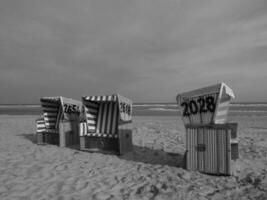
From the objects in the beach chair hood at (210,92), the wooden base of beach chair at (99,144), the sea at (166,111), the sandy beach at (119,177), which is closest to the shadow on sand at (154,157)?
the sandy beach at (119,177)

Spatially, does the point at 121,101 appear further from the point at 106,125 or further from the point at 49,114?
the point at 49,114

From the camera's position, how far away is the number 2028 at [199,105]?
13.7 ft

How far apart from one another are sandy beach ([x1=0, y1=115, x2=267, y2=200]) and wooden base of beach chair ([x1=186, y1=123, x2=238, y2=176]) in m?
0.19

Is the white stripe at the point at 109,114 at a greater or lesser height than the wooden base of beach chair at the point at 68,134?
greater

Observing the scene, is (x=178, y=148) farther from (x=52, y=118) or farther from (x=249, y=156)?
(x=52, y=118)

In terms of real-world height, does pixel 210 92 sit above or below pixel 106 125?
above

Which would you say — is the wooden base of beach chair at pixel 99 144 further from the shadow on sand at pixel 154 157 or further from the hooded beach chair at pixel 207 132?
the hooded beach chair at pixel 207 132

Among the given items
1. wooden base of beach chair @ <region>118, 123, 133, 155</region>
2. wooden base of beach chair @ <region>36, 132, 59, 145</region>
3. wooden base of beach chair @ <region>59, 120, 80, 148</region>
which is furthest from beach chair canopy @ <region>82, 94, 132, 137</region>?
wooden base of beach chair @ <region>36, 132, 59, 145</region>

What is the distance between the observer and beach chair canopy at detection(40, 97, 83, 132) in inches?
285

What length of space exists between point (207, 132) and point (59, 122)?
4703mm

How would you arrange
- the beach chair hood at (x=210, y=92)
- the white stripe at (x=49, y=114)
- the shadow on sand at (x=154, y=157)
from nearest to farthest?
1. the beach chair hood at (x=210, y=92)
2. the shadow on sand at (x=154, y=157)
3. the white stripe at (x=49, y=114)

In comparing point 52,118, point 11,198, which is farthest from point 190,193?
point 52,118

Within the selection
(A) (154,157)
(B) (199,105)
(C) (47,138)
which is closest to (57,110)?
(C) (47,138)

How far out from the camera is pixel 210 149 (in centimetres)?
423
